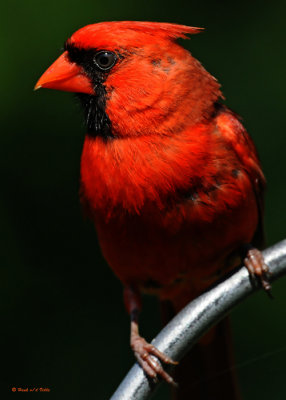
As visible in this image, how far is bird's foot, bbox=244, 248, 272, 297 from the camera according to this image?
225cm

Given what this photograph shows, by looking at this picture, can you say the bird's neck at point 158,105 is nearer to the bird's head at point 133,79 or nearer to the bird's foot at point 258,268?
the bird's head at point 133,79

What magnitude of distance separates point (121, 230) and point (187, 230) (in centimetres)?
22

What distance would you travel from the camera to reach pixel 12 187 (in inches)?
150

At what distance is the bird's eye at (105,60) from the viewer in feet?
8.40

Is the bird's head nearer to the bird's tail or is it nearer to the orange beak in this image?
the orange beak

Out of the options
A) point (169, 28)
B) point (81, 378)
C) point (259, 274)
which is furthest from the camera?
point (81, 378)

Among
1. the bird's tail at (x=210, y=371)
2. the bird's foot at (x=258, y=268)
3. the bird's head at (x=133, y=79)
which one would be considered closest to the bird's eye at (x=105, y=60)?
the bird's head at (x=133, y=79)

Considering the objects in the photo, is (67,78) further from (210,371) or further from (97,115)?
(210,371)

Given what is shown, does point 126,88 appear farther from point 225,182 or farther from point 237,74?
point 237,74

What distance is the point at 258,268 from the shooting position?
234 cm

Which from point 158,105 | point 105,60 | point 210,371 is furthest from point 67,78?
point 210,371

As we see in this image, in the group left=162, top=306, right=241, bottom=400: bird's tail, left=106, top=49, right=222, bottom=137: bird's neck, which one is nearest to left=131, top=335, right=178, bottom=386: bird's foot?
left=162, top=306, right=241, bottom=400: bird's tail

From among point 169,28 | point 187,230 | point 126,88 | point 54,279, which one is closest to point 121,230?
point 187,230

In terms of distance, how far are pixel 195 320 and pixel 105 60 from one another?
3.29 feet
